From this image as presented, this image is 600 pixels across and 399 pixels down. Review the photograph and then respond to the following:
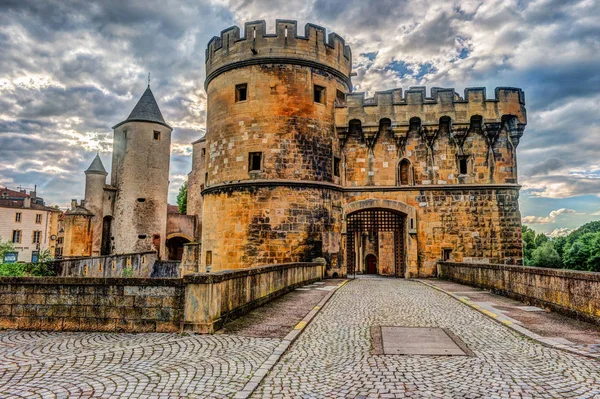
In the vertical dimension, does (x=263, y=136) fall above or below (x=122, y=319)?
above

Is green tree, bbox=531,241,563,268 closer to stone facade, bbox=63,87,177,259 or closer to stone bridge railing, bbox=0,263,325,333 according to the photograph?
stone facade, bbox=63,87,177,259

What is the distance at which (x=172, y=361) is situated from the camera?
5.04 m

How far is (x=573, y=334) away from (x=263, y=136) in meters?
14.0

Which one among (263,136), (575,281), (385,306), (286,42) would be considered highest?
(286,42)

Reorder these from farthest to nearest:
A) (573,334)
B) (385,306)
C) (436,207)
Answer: (436,207), (385,306), (573,334)

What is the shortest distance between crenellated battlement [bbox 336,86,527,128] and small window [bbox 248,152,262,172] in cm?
410

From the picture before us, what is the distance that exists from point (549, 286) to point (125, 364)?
8139 millimetres

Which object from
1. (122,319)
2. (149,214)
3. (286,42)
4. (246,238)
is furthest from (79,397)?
(149,214)

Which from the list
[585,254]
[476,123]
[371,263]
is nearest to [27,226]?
[371,263]

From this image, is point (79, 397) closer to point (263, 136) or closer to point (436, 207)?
point (263, 136)

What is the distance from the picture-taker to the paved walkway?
4090 mm

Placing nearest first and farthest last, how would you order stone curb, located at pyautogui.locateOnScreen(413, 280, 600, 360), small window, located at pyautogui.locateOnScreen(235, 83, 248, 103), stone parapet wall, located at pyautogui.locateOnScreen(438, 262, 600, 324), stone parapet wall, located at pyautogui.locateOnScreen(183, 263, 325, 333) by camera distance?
stone curb, located at pyautogui.locateOnScreen(413, 280, 600, 360), stone parapet wall, located at pyautogui.locateOnScreen(183, 263, 325, 333), stone parapet wall, located at pyautogui.locateOnScreen(438, 262, 600, 324), small window, located at pyautogui.locateOnScreen(235, 83, 248, 103)

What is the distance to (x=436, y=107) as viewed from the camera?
20156 millimetres

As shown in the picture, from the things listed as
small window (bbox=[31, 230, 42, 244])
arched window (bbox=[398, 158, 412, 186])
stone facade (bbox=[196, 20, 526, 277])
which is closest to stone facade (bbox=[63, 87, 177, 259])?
stone facade (bbox=[196, 20, 526, 277])
